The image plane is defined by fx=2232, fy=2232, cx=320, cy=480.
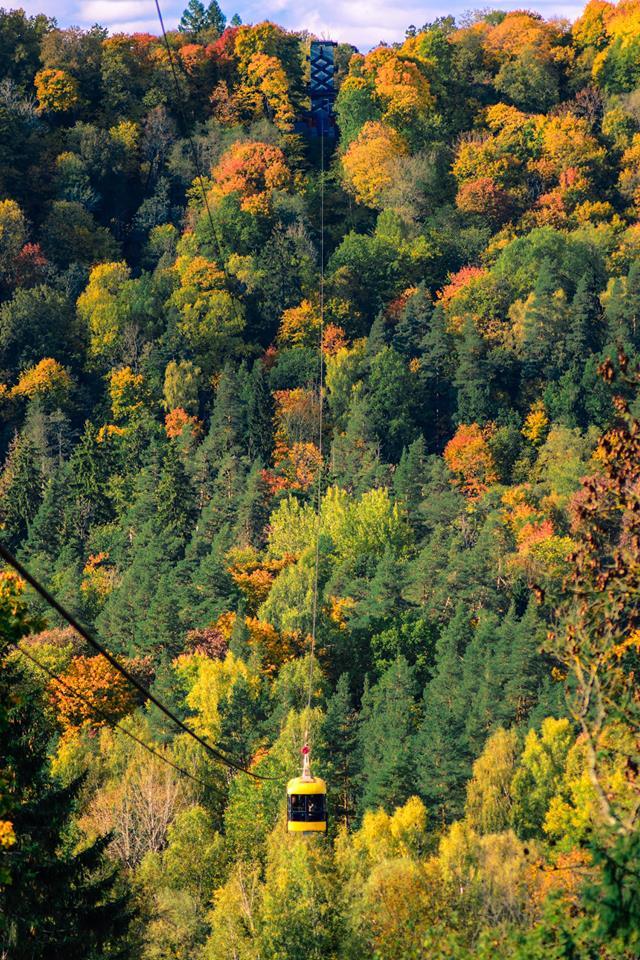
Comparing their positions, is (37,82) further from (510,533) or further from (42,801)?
(42,801)

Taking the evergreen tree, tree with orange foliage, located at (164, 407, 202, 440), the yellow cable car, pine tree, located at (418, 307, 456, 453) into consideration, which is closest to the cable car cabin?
the yellow cable car

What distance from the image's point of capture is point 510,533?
100750mm

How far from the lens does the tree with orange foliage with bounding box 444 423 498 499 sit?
358 feet

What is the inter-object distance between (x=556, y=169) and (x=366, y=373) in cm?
2820

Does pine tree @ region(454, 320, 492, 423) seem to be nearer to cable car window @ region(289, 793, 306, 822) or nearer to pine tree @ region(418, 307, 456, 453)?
pine tree @ region(418, 307, 456, 453)

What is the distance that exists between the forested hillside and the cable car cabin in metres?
3.90

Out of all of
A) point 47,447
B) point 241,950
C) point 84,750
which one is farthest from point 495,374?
point 241,950

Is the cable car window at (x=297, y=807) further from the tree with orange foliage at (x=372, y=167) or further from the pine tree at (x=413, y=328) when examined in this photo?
the tree with orange foliage at (x=372, y=167)

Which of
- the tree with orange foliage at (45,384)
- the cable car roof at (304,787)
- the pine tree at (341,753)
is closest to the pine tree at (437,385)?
the tree with orange foliage at (45,384)

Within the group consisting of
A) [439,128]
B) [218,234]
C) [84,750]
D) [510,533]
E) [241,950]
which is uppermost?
[439,128]

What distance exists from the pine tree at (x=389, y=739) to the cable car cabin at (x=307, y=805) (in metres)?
32.4

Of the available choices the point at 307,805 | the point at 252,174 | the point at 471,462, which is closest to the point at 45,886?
the point at 307,805

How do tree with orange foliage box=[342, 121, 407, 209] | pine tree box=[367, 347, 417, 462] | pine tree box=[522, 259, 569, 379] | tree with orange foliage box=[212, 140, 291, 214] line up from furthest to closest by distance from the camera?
tree with orange foliage box=[342, 121, 407, 209], tree with orange foliage box=[212, 140, 291, 214], pine tree box=[522, 259, 569, 379], pine tree box=[367, 347, 417, 462]

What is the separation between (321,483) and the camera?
110 meters
